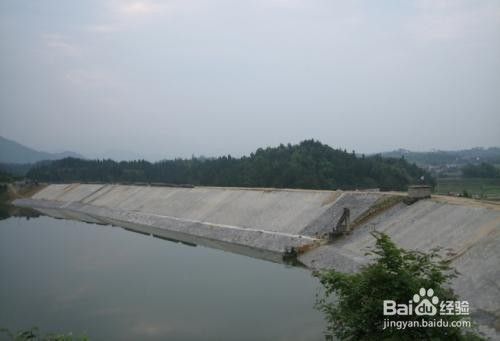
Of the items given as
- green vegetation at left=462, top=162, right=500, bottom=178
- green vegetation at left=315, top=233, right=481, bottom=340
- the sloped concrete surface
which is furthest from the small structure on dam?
green vegetation at left=462, top=162, right=500, bottom=178

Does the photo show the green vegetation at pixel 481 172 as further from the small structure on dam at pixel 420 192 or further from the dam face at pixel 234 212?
the small structure on dam at pixel 420 192

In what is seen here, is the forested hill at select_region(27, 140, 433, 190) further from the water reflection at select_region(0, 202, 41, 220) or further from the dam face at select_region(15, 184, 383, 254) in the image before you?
the water reflection at select_region(0, 202, 41, 220)

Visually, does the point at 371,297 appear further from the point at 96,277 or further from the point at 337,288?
the point at 96,277

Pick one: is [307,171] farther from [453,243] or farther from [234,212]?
[453,243]

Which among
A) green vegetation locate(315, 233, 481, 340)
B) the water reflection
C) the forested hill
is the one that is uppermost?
the forested hill

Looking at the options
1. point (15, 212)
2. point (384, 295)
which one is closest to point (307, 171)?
point (15, 212)

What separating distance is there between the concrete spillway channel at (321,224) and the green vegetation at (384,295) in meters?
7.87

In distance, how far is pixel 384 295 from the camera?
30.9 ft

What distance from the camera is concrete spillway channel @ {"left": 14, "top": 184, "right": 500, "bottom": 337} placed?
20.9m

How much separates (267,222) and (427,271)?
94.8 ft

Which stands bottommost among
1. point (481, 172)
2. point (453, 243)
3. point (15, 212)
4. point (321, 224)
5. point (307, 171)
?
point (15, 212)

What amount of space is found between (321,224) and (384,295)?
2513 cm

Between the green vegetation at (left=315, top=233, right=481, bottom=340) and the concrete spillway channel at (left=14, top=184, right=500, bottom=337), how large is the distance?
787cm

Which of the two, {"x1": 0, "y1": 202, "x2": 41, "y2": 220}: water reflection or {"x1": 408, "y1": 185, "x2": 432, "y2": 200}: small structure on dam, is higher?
{"x1": 408, "y1": 185, "x2": 432, "y2": 200}: small structure on dam
